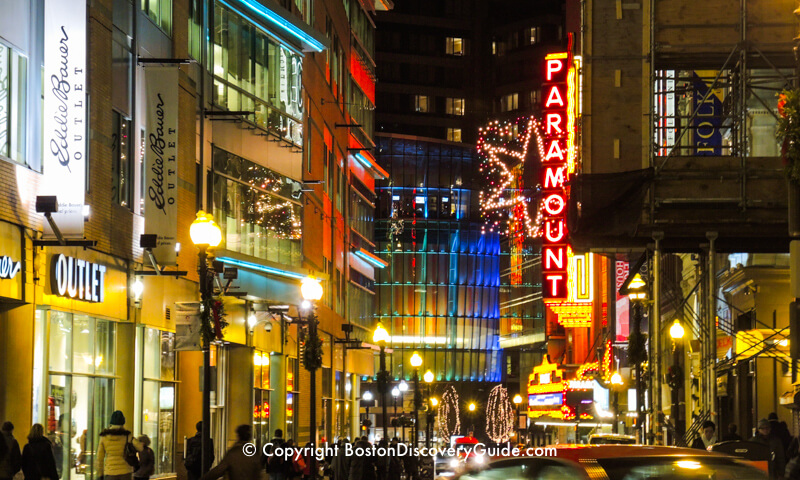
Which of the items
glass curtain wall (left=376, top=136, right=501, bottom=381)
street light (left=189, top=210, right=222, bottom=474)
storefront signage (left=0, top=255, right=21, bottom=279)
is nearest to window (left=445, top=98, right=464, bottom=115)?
glass curtain wall (left=376, top=136, right=501, bottom=381)

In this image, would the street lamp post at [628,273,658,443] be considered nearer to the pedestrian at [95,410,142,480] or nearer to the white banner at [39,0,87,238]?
the pedestrian at [95,410,142,480]

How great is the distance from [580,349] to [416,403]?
26.3 metres

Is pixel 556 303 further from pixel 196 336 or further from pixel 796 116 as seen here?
pixel 796 116

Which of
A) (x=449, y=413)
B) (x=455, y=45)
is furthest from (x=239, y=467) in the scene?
(x=455, y=45)

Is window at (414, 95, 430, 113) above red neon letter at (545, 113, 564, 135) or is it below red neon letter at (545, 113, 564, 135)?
above

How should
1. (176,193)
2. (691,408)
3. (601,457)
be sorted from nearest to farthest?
(601,457) < (176,193) < (691,408)

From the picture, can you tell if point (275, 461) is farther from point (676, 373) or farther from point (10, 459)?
point (676, 373)

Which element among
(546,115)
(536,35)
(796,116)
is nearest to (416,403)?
(546,115)

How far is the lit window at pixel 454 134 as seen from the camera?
11662cm

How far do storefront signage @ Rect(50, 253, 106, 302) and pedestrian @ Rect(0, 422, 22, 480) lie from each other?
313cm

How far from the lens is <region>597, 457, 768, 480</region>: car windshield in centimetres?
880

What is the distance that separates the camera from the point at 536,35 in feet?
382

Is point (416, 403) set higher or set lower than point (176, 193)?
lower

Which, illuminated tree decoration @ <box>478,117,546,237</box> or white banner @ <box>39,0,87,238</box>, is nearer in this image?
white banner @ <box>39,0,87,238</box>
